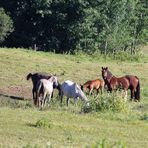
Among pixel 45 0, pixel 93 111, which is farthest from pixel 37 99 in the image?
pixel 45 0

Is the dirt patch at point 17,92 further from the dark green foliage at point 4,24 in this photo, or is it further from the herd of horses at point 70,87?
the dark green foliage at point 4,24

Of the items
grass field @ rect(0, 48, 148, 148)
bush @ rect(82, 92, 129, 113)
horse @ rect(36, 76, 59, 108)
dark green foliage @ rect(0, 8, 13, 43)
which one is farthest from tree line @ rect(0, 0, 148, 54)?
bush @ rect(82, 92, 129, 113)

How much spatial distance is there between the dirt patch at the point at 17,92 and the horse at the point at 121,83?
3286mm

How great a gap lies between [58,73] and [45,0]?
1546cm

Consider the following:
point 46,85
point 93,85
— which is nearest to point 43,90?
point 46,85

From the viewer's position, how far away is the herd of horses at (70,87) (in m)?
20.2

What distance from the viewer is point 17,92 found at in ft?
79.0

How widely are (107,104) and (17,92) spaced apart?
6.63 metres

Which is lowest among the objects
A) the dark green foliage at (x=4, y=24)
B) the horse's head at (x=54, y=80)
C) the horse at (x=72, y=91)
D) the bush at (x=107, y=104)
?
the bush at (x=107, y=104)

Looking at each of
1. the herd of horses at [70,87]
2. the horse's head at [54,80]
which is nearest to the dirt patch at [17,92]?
the herd of horses at [70,87]

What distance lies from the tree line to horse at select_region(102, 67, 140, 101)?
20809 mm

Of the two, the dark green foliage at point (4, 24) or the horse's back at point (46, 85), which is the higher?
the dark green foliage at point (4, 24)

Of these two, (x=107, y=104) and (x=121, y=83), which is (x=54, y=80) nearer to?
(x=121, y=83)

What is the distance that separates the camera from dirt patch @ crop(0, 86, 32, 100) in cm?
2303
